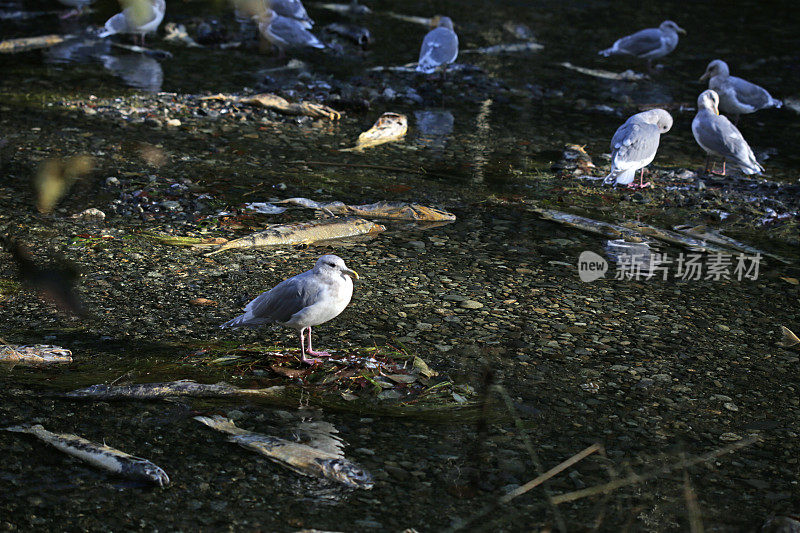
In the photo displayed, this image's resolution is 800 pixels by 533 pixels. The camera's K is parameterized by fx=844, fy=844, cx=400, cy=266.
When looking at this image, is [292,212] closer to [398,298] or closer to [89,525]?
[398,298]

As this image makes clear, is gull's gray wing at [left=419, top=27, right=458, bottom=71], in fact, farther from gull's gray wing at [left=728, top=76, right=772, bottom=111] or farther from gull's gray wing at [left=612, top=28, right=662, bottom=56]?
gull's gray wing at [left=728, top=76, right=772, bottom=111]

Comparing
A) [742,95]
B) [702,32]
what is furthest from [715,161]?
[702,32]

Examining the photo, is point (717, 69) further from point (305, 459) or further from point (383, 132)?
point (305, 459)

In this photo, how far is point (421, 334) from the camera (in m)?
5.28

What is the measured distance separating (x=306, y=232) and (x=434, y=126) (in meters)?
A: 4.42

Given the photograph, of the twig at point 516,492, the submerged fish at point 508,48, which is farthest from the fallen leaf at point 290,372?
the submerged fish at point 508,48

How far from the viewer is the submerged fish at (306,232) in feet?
21.1

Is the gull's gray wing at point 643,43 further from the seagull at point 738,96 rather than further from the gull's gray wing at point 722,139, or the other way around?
the gull's gray wing at point 722,139

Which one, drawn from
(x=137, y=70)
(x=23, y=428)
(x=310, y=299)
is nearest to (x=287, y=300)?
(x=310, y=299)

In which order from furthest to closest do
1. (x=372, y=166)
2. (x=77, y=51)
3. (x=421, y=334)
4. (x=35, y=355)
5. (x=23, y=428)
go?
(x=77, y=51), (x=372, y=166), (x=421, y=334), (x=35, y=355), (x=23, y=428)

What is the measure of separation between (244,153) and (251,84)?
3.40 metres

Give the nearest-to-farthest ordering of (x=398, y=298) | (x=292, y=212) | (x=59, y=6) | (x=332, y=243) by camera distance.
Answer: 1. (x=398, y=298)
2. (x=332, y=243)
3. (x=292, y=212)
4. (x=59, y=6)

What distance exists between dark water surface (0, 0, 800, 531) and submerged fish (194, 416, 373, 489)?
0.06 m

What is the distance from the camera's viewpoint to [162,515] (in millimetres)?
3504
